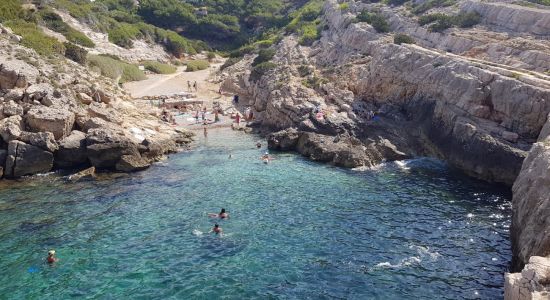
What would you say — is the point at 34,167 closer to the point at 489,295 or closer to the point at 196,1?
the point at 489,295

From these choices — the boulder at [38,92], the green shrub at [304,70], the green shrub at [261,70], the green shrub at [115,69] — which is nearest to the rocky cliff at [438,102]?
the green shrub at [304,70]

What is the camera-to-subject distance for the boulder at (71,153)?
33969mm

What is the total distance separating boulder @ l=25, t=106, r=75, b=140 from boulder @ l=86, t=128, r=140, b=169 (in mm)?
1972

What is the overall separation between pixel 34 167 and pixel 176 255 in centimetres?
1745

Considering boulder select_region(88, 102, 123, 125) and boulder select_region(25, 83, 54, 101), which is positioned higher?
boulder select_region(25, 83, 54, 101)

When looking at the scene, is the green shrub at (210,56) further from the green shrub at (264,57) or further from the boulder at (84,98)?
the boulder at (84,98)

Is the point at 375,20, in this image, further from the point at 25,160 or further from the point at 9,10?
the point at 9,10

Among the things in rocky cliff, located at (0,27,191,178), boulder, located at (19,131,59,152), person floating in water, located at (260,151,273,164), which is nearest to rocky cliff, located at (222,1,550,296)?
person floating in water, located at (260,151,273,164)

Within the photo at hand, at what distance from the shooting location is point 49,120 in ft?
112

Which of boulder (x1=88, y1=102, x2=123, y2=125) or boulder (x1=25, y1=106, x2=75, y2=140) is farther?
boulder (x1=88, y1=102, x2=123, y2=125)

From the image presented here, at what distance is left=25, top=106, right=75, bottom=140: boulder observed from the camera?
111 feet

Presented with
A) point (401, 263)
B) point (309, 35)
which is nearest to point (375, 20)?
point (309, 35)

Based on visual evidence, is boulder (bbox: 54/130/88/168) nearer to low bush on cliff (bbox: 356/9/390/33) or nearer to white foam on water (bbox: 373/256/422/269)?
white foam on water (bbox: 373/256/422/269)

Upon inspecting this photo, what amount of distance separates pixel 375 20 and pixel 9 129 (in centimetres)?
4420
